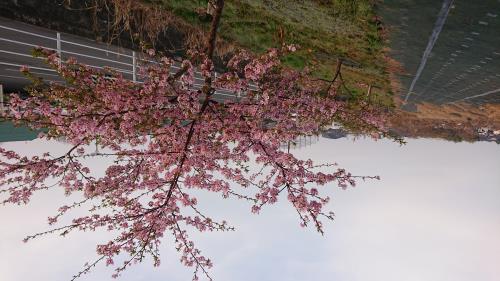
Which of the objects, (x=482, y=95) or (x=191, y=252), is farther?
(x=482, y=95)

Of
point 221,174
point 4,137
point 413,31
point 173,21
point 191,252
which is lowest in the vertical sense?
point 4,137

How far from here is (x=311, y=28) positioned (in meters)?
10.2

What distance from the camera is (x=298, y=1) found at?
834 centimetres

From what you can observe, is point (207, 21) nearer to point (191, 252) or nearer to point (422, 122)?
point (191, 252)

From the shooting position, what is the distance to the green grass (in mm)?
8180

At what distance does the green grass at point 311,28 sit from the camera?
322 inches

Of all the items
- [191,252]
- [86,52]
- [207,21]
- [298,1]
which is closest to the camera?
[191,252]

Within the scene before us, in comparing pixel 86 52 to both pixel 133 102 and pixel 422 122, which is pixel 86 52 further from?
pixel 422 122

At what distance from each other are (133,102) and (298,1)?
4097mm

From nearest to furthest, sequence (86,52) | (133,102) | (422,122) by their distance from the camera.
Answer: (133,102) < (86,52) < (422,122)

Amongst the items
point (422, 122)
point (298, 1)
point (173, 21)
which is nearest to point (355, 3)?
point (298, 1)

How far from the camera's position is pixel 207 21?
410 inches

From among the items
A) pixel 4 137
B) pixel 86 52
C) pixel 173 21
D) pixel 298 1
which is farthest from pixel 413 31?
pixel 4 137

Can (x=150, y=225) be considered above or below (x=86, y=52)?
below
